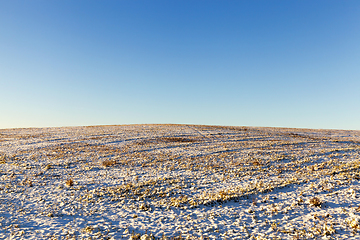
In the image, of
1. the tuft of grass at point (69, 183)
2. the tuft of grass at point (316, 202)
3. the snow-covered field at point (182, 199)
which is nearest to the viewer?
the snow-covered field at point (182, 199)

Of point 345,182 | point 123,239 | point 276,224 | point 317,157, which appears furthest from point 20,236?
point 317,157

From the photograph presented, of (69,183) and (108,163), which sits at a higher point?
(108,163)

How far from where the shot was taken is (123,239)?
1018cm

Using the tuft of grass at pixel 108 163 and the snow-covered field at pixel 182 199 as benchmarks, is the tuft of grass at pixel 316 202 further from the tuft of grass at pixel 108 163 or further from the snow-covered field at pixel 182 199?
the tuft of grass at pixel 108 163

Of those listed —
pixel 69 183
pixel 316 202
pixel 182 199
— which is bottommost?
pixel 69 183

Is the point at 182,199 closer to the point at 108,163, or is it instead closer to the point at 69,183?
the point at 69,183

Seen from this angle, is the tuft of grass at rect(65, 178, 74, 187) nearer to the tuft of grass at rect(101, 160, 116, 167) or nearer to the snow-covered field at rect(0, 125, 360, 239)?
the snow-covered field at rect(0, 125, 360, 239)

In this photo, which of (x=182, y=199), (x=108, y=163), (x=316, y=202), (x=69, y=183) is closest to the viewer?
(x=316, y=202)

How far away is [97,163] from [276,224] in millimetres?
21023

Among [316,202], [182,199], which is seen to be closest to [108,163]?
[182,199]

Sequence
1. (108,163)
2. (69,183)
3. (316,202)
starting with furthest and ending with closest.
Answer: (108,163), (69,183), (316,202)

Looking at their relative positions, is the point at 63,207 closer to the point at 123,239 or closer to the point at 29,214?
the point at 29,214

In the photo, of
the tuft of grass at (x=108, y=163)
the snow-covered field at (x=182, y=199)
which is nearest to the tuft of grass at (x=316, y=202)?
the snow-covered field at (x=182, y=199)

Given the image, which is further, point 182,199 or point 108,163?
point 108,163
